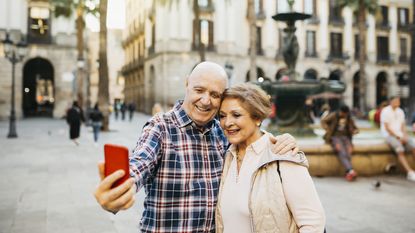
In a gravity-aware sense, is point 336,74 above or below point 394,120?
above

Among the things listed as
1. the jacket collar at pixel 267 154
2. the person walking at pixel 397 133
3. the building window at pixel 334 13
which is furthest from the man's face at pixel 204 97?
the building window at pixel 334 13

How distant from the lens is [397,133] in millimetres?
7551

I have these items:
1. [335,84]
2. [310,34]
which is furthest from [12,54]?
[310,34]

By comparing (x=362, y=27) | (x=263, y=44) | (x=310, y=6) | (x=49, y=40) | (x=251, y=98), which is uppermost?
(x=310, y=6)

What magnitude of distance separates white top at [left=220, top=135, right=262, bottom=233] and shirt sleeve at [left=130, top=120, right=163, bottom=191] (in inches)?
16.4

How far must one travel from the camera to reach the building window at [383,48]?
1683 inches

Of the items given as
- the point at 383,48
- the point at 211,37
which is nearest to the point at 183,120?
the point at 211,37

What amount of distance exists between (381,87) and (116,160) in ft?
157

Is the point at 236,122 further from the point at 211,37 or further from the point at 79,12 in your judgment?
the point at 211,37

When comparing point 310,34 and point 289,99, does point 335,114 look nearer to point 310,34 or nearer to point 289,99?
point 289,99

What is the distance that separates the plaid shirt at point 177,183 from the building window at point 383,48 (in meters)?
45.4

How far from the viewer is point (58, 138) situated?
1642 centimetres

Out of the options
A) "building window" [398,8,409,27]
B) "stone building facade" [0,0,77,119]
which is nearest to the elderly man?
"stone building facade" [0,0,77,119]

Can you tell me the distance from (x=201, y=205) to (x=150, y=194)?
0.95 feet
